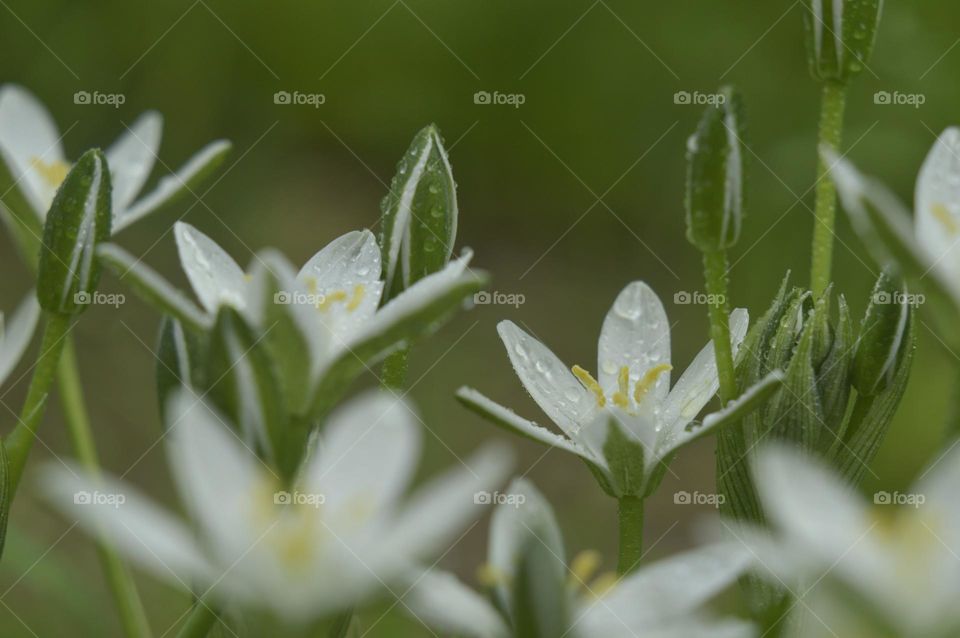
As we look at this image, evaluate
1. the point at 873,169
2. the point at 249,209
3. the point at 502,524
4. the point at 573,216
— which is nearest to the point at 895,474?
the point at 873,169

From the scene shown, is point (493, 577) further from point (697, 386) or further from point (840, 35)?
point (840, 35)

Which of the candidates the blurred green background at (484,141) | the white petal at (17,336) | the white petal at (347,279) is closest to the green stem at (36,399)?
the white petal at (17,336)

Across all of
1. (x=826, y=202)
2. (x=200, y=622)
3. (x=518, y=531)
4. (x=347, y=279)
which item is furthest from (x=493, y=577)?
(x=826, y=202)

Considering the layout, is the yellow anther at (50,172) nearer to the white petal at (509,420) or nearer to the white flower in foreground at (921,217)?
the white petal at (509,420)

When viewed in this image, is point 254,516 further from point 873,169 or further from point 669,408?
point 873,169

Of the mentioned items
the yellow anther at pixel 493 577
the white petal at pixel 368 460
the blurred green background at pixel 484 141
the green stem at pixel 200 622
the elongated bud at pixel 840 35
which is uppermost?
the blurred green background at pixel 484 141
